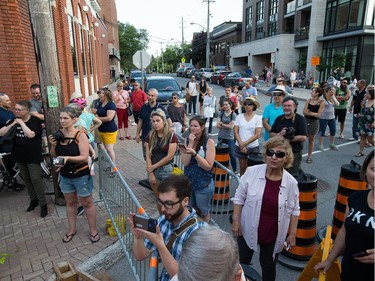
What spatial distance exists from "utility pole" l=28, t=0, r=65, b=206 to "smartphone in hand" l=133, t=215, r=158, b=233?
318 cm

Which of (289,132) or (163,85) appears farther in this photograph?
(163,85)

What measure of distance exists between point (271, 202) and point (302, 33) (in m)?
35.0

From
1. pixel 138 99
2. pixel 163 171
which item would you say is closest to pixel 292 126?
pixel 163 171

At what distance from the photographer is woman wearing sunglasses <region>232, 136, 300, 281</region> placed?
2674 mm

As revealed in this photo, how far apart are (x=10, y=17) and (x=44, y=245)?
5.38 metres

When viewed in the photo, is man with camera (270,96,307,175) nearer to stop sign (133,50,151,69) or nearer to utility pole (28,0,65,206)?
utility pole (28,0,65,206)

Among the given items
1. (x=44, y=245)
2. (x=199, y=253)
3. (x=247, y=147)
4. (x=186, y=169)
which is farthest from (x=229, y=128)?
(x=199, y=253)

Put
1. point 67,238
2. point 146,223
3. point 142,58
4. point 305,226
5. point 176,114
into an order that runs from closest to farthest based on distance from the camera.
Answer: point 146,223 → point 305,226 → point 67,238 → point 176,114 → point 142,58

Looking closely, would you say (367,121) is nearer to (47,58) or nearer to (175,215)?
(175,215)

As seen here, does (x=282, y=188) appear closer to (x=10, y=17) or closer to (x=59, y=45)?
(x=10, y=17)

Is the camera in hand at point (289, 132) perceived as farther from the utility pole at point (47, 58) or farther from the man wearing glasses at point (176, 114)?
the utility pole at point (47, 58)

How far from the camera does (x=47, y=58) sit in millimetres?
4340

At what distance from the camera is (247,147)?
17.6 feet

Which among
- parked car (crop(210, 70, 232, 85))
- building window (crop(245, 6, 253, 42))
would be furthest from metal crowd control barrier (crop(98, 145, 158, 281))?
building window (crop(245, 6, 253, 42))
